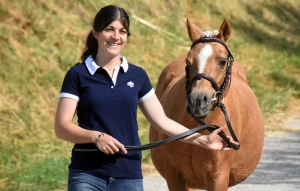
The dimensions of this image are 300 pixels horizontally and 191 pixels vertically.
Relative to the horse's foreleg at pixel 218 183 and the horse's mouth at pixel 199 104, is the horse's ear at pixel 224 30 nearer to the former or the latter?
the horse's mouth at pixel 199 104

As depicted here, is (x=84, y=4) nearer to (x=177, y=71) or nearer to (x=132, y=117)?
(x=177, y=71)

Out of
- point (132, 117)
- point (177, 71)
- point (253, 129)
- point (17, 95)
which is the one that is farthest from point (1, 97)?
point (132, 117)

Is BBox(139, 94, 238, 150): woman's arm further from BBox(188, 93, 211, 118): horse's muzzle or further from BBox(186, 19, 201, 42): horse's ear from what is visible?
BBox(186, 19, 201, 42): horse's ear

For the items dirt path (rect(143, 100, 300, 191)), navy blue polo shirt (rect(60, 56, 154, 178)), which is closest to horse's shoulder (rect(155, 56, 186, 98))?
dirt path (rect(143, 100, 300, 191))

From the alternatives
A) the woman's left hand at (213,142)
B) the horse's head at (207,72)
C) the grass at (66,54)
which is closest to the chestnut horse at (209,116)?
the horse's head at (207,72)

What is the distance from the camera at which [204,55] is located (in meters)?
5.59

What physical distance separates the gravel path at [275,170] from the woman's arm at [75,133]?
449 centimetres

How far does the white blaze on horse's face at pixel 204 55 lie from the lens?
18.2 feet

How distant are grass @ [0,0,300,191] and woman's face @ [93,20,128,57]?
162 inches

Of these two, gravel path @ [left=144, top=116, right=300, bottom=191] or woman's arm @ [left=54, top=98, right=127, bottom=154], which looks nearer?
woman's arm @ [left=54, top=98, right=127, bottom=154]

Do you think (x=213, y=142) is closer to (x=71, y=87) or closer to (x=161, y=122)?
(x=161, y=122)

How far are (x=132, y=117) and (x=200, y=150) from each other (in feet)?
5.67

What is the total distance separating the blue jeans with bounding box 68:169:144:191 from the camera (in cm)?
417

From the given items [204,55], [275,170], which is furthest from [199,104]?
[275,170]
